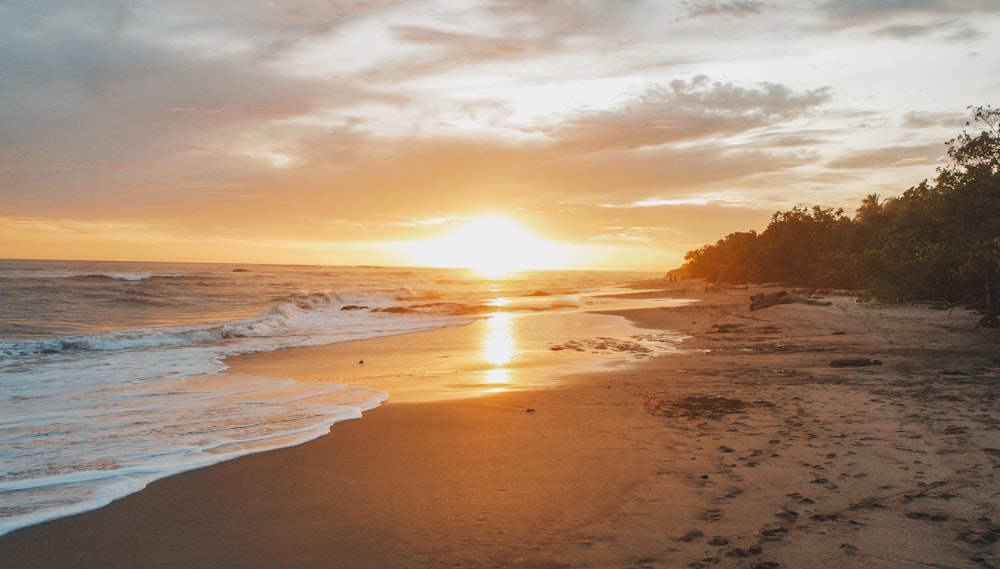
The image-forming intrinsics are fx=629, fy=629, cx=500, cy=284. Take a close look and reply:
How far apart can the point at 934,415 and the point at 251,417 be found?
360 inches

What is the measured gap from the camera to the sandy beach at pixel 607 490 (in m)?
4.41

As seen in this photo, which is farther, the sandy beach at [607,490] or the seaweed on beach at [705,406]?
the seaweed on beach at [705,406]

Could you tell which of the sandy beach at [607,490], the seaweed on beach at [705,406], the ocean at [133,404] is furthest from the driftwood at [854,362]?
the ocean at [133,404]

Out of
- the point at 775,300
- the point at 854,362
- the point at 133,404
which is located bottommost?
the point at 133,404

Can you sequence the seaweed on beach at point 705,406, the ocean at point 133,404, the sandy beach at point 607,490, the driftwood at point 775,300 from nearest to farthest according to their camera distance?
1. the sandy beach at point 607,490
2. the ocean at point 133,404
3. the seaweed on beach at point 705,406
4. the driftwood at point 775,300

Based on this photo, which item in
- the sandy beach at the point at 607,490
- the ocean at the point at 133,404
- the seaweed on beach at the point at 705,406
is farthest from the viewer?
the seaweed on beach at the point at 705,406

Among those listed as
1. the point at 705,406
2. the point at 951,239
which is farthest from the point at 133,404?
the point at 951,239

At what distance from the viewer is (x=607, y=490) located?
5.66 m

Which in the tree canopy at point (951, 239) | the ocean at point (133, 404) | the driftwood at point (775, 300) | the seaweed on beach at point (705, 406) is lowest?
the ocean at point (133, 404)

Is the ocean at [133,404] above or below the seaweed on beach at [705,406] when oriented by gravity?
below

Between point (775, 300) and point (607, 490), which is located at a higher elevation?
point (775, 300)

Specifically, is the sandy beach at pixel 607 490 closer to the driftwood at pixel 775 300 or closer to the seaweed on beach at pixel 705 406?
the seaweed on beach at pixel 705 406

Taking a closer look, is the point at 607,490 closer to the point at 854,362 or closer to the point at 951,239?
the point at 854,362

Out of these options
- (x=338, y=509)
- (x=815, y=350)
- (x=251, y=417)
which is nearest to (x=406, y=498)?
(x=338, y=509)
